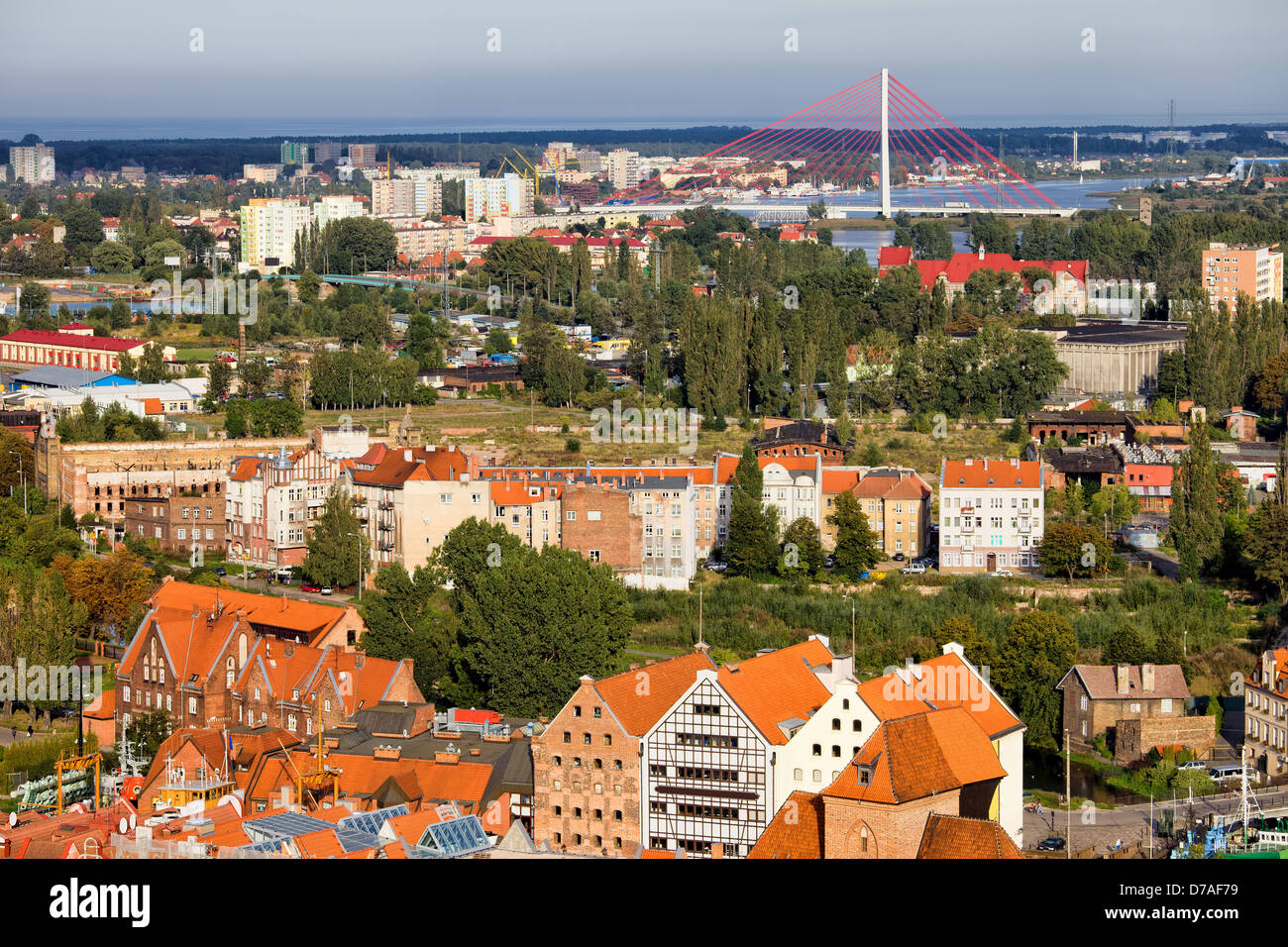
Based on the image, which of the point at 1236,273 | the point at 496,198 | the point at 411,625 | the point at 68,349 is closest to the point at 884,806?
the point at 411,625

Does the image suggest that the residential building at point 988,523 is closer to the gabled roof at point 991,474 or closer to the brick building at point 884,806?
the gabled roof at point 991,474

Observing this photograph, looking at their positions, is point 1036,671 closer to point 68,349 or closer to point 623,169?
point 68,349

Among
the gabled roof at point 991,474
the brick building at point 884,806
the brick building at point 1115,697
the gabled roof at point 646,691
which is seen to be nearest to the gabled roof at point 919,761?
the brick building at point 884,806

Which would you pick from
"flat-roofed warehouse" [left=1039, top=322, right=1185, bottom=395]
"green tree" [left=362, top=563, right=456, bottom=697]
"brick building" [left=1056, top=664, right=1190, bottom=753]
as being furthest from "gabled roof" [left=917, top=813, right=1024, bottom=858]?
"flat-roofed warehouse" [left=1039, top=322, right=1185, bottom=395]

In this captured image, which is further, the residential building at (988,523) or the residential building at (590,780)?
the residential building at (988,523)

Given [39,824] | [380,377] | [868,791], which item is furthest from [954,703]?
[380,377]

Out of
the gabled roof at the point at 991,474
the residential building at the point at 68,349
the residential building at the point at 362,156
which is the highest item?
the residential building at the point at 362,156
